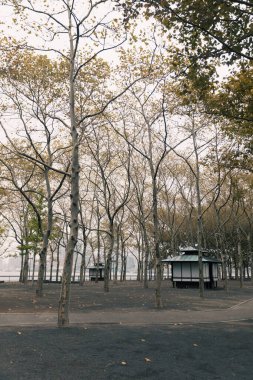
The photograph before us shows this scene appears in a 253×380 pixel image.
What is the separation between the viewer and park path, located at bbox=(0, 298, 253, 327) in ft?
39.1

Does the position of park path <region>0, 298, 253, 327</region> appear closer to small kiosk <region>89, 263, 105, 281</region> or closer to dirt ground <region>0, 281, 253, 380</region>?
dirt ground <region>0, 281, 253, 380</region>

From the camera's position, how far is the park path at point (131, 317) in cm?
1192

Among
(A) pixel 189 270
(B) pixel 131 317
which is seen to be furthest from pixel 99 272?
(B) pixel 131 317

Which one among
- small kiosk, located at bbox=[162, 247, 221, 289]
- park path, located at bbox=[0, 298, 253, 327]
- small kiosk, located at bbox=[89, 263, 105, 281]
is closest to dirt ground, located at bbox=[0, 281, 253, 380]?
park path, located at bbox=[0, 298, 253, 327]

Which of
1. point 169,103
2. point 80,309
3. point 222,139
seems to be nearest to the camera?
point 80,309

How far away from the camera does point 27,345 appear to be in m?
8.38

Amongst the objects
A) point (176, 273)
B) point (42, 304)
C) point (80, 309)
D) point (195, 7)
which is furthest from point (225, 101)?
point (176, 273)

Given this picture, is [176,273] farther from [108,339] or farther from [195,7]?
[195,7]

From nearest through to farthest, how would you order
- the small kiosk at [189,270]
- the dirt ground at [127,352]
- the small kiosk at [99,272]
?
1. the dirt ground at [127,352]
2. the small kiosk at [189,270]
3. the small kiosk at [99,272]

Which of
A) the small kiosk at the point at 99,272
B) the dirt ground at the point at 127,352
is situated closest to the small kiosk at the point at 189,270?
the small kiosk at the point at 99,272

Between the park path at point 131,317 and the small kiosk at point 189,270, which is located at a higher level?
the small kiosk at point 189,270

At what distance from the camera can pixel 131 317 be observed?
13422mm

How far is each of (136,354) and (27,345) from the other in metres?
2.78

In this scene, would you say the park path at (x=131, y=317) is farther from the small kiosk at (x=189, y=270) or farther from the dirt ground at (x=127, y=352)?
the small kiosk at (x=189, y=270)
